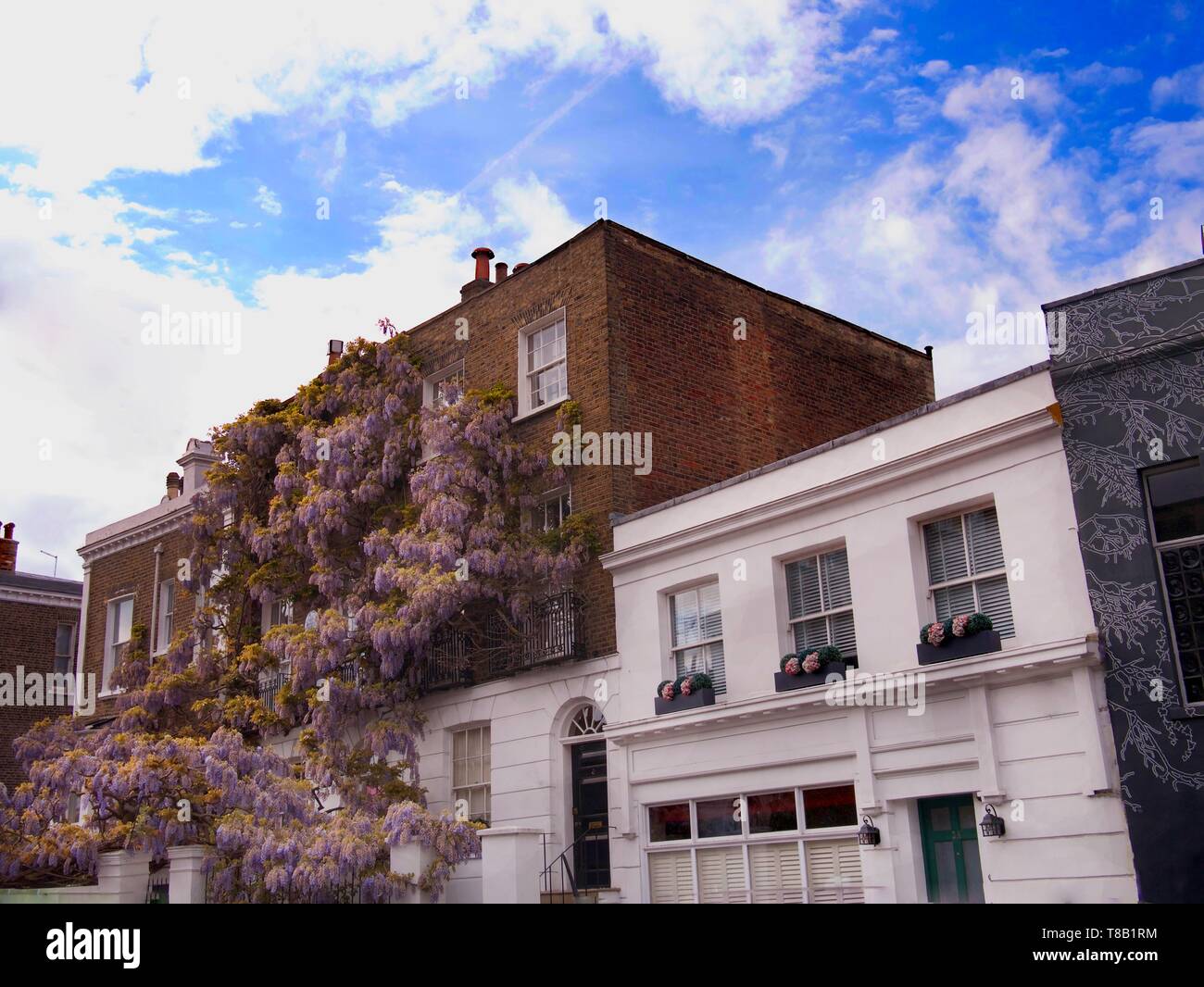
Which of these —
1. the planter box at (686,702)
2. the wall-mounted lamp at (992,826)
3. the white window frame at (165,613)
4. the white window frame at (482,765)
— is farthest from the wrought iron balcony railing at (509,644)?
the white window frame at (165,613)

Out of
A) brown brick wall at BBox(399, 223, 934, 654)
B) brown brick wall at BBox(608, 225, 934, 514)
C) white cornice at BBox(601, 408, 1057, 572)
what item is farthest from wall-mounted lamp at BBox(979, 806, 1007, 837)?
brown brick wall at BBox(608, 225, 934, 514)

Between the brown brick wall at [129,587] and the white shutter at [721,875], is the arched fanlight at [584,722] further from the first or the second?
the brown brick wall at [129,587]

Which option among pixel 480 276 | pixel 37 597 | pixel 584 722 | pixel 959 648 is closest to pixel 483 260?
pixel 480 276

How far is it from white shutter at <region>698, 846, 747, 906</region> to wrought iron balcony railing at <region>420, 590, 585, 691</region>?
12.3 ft

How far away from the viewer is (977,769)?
13.3 meters

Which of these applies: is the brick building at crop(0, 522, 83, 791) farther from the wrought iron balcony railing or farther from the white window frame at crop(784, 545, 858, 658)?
the white window frame at crop(784, 545, 858, 658)

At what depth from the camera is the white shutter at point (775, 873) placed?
15.2m

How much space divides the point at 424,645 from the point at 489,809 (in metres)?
2.90

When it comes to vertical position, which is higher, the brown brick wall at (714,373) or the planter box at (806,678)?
A: the brown brick wall at (714,373)

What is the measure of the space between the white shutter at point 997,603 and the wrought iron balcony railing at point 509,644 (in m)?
6.60

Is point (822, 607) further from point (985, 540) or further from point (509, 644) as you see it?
point (509, 644)

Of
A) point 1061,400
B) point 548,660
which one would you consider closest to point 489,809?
point 548,660
